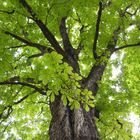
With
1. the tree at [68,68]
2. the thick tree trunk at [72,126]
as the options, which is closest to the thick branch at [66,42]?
the tree at [68,68]

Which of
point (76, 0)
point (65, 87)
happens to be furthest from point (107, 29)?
point (65, 87)

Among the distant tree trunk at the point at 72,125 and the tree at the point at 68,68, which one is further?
the distant tree trunk at the point at 72,125

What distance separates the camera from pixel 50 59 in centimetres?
263

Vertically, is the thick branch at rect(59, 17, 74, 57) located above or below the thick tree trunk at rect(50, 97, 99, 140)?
above

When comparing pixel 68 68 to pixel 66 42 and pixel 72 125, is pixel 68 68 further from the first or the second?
pixel 66 42

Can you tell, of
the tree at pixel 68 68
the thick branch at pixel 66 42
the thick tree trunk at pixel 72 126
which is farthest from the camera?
the thick branch at pixel 66 42

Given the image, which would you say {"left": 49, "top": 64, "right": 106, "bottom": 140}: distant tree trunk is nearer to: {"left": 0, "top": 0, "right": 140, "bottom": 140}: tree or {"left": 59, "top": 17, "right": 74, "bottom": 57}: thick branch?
{"left": 0, "top": 0, "right": 140, "bottom": 140}: tree

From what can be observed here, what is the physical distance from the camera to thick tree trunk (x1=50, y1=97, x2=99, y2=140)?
4.27 meters

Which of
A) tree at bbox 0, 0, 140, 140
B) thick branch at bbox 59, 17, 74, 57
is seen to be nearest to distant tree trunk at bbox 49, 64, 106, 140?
tree at bbox 0, 0, 140, 140

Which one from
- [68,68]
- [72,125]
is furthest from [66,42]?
[68,68]

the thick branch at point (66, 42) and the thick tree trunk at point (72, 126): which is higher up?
the thick branch at point (66, 42)

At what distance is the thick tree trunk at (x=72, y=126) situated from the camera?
4.27 meters

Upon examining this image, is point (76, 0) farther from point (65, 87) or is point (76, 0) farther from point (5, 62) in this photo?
point (65, 87)

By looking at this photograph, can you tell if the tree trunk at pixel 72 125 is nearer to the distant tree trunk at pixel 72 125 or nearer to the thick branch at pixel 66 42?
the distant tree trunk at pixel 72 125
